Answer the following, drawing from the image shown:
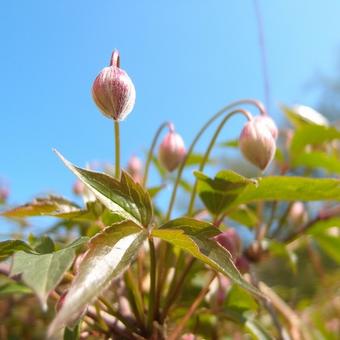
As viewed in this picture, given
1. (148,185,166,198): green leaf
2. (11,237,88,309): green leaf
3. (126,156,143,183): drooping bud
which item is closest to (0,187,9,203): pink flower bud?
(126,156,143,183): drooping bud

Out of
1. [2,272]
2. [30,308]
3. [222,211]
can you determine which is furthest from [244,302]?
[30,308]

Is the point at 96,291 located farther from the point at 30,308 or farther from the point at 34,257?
the point at 30,308

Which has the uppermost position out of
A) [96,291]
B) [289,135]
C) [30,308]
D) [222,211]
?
[289,135]

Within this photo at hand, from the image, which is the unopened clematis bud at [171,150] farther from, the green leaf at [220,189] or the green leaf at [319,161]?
the green leaf at [319,161]

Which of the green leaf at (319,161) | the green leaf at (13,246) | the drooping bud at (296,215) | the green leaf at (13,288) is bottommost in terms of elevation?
the green leaf at (13,288)

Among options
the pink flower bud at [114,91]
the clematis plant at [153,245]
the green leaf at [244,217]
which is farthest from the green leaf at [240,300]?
the pink flower bud at [114,91]

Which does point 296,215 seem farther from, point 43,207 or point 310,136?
point 43,207
